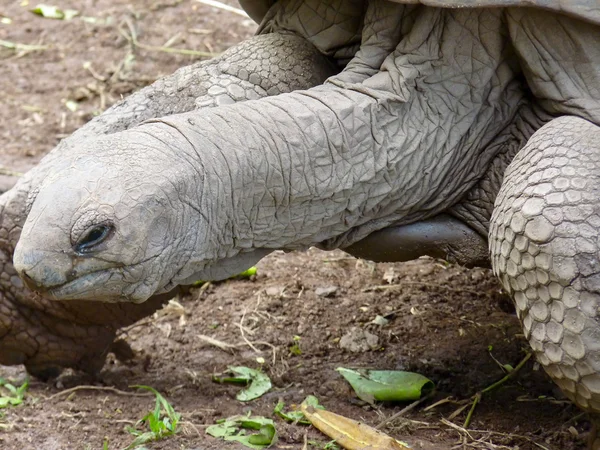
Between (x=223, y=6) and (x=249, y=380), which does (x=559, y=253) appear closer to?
(x=249, y=380)

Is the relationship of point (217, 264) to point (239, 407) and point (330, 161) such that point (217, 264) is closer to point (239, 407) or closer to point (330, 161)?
point (330, 161)

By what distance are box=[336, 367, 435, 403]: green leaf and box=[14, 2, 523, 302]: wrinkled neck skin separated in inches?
23.7

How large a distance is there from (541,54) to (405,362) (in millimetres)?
1382

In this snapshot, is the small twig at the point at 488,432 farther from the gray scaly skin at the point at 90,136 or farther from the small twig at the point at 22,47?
the small twig at the point at 22,47

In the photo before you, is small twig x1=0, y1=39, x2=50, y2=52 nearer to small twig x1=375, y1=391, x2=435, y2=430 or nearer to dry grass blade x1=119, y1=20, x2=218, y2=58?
dry grass blade x1=119, y1=20, x2=218, y2=58

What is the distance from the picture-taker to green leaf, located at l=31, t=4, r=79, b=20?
736 centimetres

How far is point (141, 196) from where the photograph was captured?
2.51 meters

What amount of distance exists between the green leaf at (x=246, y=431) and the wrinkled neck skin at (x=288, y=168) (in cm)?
53

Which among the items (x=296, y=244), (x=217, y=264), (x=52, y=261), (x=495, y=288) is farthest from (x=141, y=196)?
(x=495, y=288)

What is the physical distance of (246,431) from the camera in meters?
3.12

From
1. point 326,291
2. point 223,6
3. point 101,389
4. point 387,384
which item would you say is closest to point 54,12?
point 223,6

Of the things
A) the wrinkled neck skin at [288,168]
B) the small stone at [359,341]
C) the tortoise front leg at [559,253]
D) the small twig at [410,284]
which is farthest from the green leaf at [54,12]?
the tortoise front leg at [559,253]

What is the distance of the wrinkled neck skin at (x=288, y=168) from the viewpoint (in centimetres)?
250

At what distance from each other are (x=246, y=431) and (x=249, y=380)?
530 millimetres
